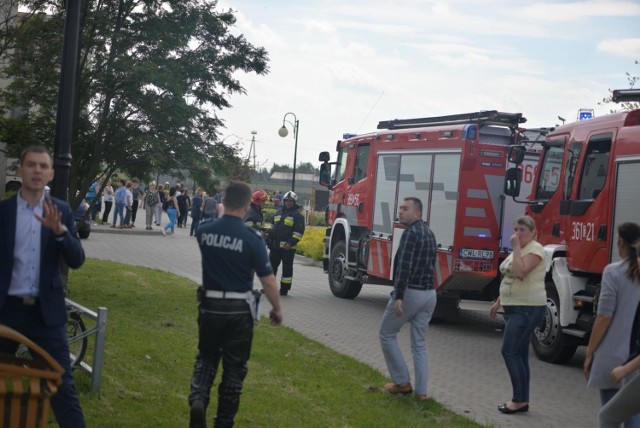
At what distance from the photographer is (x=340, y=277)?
62.8 feet

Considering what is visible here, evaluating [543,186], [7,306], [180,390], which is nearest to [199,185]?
[543,186]

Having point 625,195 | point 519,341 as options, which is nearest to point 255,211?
point 625,195

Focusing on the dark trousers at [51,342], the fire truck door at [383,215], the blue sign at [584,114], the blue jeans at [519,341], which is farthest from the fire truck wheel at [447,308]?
the dark trousers at [51,342]

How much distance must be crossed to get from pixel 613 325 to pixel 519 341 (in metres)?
2.88

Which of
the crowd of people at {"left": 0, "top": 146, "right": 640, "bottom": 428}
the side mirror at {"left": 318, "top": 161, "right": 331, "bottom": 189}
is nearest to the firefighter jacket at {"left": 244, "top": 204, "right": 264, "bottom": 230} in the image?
the side mirror at {"left": 318, "top": 161, "right": 331, "bottom": 189}

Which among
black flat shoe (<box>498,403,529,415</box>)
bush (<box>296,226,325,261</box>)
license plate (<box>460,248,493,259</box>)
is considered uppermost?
license plate (<box>460,248,493,259</box>)

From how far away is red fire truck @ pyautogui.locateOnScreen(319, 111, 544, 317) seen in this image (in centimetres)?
1511

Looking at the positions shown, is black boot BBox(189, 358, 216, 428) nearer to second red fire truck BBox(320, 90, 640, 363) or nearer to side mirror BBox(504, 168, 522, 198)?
second red fire truck BBox(320, 90, 640, 363)

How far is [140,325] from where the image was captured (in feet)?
39.9

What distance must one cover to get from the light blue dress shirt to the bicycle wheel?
2.89 metres

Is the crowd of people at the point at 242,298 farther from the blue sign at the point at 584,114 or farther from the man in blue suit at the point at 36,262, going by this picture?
the blue sign at the point at 584,114

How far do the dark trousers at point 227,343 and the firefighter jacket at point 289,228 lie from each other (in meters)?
11.2

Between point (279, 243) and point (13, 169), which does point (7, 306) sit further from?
point (279, 243)

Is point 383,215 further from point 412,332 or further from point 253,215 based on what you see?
point 412,332
